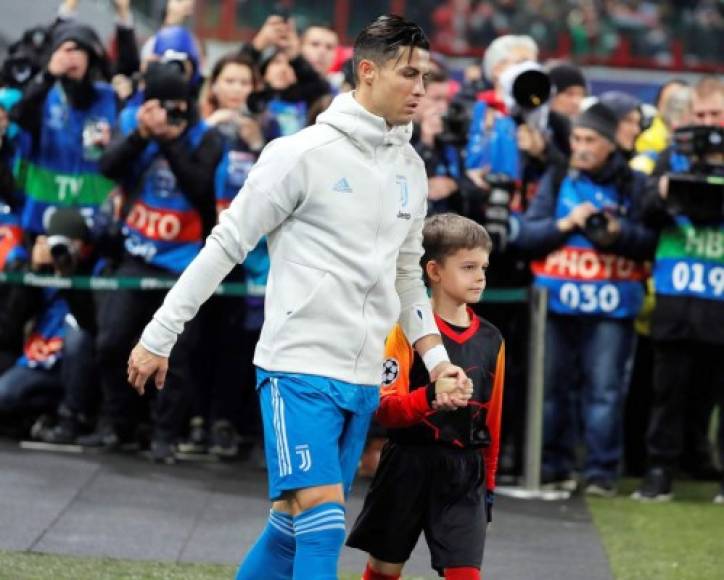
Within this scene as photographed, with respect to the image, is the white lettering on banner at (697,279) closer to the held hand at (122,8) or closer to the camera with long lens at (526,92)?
the camera with long lens at (526,92)

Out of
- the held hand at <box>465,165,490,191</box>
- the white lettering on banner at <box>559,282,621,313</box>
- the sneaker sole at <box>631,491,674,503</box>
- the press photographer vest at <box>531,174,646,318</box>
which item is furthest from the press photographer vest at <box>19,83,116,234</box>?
the sneaker sole at <box>631,491,674,503</box>

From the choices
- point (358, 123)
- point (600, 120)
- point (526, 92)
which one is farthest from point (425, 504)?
point (526, 92)

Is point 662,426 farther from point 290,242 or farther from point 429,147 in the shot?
point 290,242

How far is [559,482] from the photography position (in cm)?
1075

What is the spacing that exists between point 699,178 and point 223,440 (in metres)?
3.18

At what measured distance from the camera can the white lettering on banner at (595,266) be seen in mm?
10539

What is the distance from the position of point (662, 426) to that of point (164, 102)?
3276 millimetres

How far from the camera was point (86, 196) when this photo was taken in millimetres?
11391

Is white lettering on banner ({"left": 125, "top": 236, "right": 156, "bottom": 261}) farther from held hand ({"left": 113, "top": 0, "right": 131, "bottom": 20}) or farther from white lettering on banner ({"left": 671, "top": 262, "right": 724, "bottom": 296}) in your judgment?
Answer: white lettering on banner ({"left": 671, "top": 262, "right": 724, "bottom": 296})

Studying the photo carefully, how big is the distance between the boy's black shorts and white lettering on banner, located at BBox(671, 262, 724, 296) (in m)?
3.79

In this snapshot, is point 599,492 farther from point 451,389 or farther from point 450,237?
point 451,389

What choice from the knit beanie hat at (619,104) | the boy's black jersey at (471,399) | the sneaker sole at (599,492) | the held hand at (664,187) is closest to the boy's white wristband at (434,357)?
the boy's black jersey at (471,399)

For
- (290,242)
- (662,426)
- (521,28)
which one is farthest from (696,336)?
(521,28)

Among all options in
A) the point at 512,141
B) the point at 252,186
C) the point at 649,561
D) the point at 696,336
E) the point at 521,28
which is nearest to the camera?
the point at 252,186
